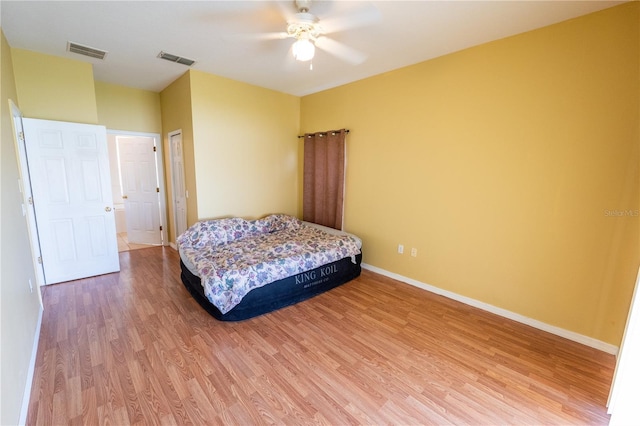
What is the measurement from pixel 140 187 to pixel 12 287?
11.1 ft

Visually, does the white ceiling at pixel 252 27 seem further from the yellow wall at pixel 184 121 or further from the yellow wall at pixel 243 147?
the yellow wall at pixel 243 147

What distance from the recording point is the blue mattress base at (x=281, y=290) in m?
2.56

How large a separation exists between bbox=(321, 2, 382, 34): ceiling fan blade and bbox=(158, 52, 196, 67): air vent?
1.79 m

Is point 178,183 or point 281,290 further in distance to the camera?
point 178,183

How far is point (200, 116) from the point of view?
3.60m

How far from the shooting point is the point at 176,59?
3.12m

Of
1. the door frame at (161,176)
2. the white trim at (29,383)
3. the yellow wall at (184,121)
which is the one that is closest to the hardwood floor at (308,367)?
the white trim at (29,383)

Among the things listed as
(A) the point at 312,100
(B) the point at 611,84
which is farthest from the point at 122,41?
(B) the point at 611,84

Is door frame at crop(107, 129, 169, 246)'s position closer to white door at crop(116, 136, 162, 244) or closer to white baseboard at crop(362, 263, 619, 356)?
white door at crop(116, 136, 162, 244)

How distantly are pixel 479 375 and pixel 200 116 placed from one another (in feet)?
13.5

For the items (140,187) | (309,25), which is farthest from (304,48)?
(140,187)

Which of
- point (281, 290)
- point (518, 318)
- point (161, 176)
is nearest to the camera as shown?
point (518, 318)

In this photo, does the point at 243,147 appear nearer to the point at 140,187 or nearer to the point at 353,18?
the point at 140,187

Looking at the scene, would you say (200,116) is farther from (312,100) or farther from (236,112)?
(312,100)
